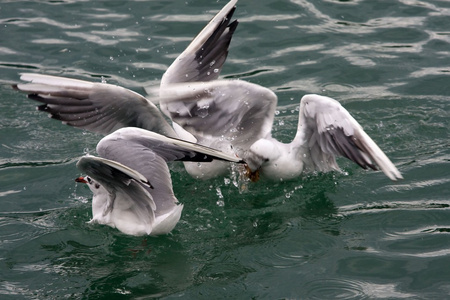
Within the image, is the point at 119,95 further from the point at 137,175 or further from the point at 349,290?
the point at 349,290

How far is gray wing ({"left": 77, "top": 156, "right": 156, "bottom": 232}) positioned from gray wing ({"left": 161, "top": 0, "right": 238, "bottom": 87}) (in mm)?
1565

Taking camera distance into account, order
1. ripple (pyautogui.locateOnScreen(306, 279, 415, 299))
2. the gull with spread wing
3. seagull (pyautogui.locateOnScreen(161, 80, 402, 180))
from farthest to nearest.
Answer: the gull with spread wing → seagull (pyautogui.locateOnScreen(161, 80, 402, 180)) → ripple (pyautogui.locateOnScreen(306, 279, 415, 299))

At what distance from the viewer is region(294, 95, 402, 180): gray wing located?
Result: 227 inches

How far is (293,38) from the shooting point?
9430 millimetres

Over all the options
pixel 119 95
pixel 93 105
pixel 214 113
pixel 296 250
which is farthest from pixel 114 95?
pixel 296 250

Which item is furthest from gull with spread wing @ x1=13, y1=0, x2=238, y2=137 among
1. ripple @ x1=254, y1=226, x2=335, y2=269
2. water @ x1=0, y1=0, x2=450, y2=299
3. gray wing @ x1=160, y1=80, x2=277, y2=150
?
ripple @ x1=254, y1=226, x2=335, y2=269

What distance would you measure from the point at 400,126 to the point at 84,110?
125 inches

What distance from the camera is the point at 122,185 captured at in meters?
5.68

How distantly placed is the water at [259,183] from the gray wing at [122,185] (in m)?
0.26

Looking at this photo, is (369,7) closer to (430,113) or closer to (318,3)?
(318,3)

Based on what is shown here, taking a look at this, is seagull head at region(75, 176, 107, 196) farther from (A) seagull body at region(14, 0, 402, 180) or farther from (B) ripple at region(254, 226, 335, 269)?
(B) ripple at region(254, 226, 335, 269)

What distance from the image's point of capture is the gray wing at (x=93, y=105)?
6328mm

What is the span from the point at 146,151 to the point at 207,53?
2.08 meters

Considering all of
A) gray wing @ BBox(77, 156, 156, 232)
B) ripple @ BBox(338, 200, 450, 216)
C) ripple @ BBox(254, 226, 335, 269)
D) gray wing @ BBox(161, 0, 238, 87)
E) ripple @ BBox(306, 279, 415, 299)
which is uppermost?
gray wing @ BBox(161, 0, 238, 87)
